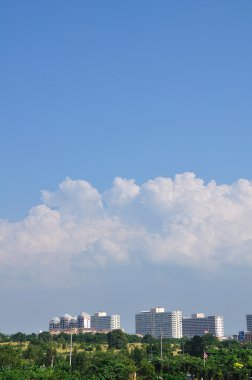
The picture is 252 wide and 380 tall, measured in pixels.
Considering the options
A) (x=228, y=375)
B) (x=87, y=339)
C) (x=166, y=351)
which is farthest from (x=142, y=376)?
(x=87, y=339)

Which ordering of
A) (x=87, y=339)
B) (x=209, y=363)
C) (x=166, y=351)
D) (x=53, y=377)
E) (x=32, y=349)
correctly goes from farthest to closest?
(x=87, y=339) → (x=166, y=351) → (x=32, y=349) → (x=209, y=363) → (x=53, y=377)

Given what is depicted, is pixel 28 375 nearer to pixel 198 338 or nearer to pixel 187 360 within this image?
pixel 187 360

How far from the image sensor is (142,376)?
53625mm

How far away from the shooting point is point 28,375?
4866cm

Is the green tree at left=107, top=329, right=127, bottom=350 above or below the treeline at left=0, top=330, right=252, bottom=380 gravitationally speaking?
above

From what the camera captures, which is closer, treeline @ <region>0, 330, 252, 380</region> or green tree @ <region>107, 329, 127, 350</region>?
treeline @ <region>0, 330, 252, 380</region>

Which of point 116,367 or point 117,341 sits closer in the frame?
point 116,367

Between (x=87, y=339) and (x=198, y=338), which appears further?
(x=87, y=339)

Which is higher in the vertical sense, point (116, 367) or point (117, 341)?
point (117, 341)

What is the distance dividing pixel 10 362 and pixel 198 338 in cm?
3367

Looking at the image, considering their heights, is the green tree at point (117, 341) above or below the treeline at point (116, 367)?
above

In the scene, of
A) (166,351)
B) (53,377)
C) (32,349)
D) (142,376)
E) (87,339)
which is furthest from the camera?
(87,339)

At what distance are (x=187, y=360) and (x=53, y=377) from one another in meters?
18.9

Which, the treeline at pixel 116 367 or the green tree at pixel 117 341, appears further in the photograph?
the green tree at pixel 117 341
